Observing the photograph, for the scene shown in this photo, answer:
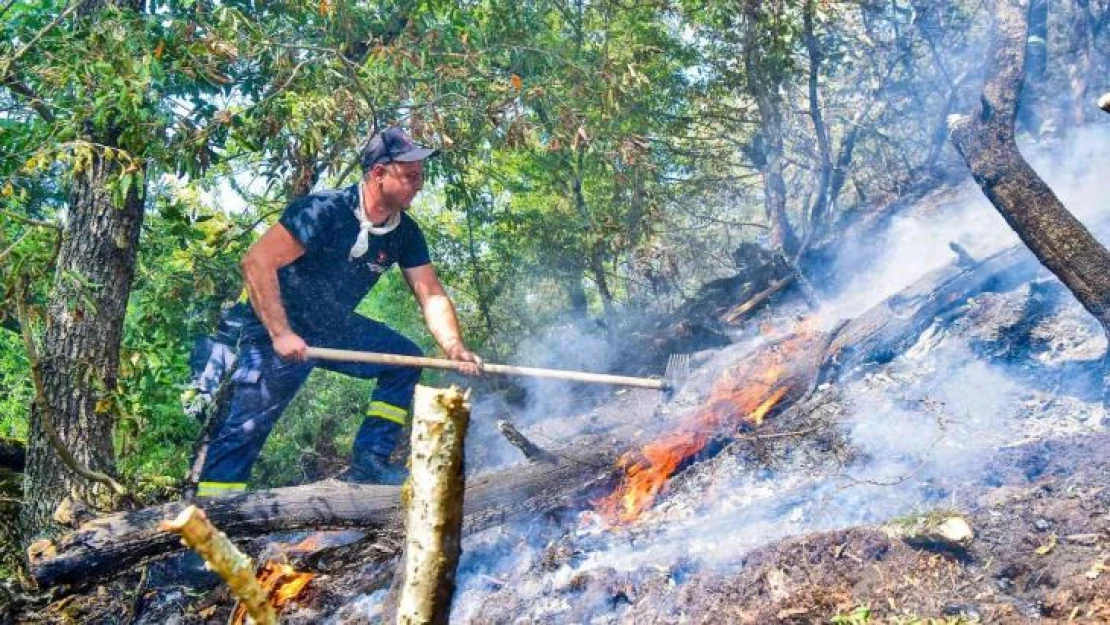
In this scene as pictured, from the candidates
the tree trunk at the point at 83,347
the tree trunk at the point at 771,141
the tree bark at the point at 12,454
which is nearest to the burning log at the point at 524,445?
the tree trunk at the point at 83,347

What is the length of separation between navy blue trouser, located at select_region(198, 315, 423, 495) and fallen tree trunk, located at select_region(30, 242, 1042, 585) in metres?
0.57

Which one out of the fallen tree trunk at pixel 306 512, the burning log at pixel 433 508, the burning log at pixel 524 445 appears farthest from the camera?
the burning log at pixel 524 445

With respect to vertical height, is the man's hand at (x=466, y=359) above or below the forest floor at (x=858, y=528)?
above

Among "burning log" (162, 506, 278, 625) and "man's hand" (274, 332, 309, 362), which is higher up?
"man's hand" (274, 332, 309, 362)

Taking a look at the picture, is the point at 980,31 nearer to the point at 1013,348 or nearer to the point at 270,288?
the point at 1013,348

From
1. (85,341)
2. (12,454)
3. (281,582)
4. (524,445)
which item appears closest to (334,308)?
(85,341)

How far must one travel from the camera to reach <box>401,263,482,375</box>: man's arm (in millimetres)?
4688

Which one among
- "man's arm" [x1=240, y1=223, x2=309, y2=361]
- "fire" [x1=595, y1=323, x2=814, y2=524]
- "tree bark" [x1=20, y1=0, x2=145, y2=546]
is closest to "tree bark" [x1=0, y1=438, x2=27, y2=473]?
"tree bark" [x1=20, y1=0, x2=145, y2=546]

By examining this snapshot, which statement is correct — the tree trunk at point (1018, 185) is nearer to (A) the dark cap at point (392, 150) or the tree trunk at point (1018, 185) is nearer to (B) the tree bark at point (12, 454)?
(A) the dark cap at point (392, 150)

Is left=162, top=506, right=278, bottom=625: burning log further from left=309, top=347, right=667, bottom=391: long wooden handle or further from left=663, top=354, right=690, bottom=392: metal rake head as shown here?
left=663, top=354, right=690, bottom=392: metal rake head

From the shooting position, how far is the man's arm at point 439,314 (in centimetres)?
469

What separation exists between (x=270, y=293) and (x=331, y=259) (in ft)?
1.70

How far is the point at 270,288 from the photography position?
4426 millimetres

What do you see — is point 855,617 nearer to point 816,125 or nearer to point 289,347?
point 289,347
